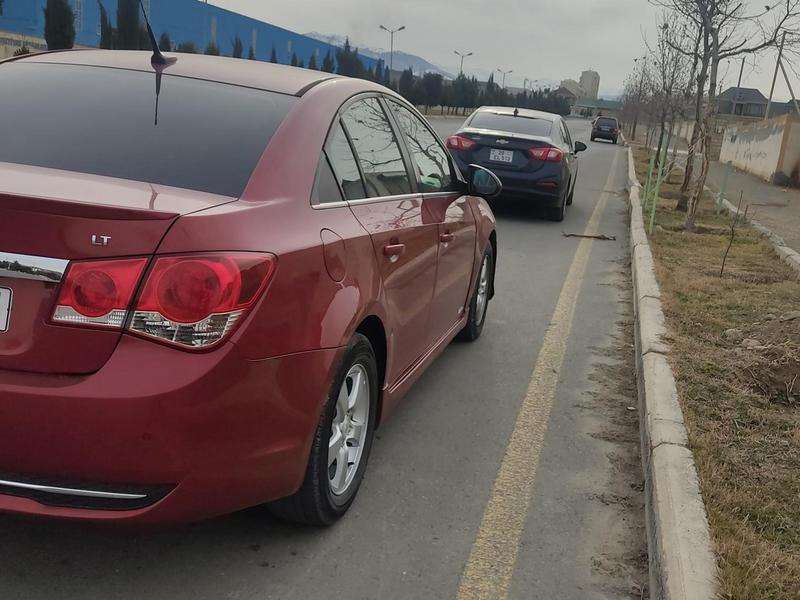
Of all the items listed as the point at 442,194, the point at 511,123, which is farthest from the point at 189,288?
the point at 511,123

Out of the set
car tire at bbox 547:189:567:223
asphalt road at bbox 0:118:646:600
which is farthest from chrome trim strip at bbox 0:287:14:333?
car tire at bbox 547:189:567:223

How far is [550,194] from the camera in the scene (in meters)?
11.6

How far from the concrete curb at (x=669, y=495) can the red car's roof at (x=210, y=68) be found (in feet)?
7.11

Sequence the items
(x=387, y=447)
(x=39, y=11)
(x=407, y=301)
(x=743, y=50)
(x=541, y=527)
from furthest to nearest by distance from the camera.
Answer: (x=39, y=11)
(x=743, y=50)
(x=387, y=447)
(x=407, y=301)
(x=541, y=527)

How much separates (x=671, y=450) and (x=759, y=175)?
1028 inches

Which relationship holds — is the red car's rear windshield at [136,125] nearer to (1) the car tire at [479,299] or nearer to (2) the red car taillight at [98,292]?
(2) the red car taillight at [98,292]

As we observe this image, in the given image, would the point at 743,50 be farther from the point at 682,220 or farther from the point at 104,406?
the point at 104,406

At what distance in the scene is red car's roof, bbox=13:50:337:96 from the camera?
3.35m

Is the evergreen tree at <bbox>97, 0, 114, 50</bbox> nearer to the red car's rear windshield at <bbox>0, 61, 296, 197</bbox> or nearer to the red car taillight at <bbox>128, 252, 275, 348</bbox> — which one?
the red car's rear windshield at <bbox>0, 61, 296, 197</bbox>

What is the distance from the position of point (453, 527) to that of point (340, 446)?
565 millimetres

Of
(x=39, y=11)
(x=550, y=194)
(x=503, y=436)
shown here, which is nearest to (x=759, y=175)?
(x=550, y=194)

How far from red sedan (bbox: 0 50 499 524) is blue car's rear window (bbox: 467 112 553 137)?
851 centimetres

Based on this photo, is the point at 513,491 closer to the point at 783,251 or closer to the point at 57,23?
the point at 783,251

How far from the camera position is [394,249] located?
3412 mm
